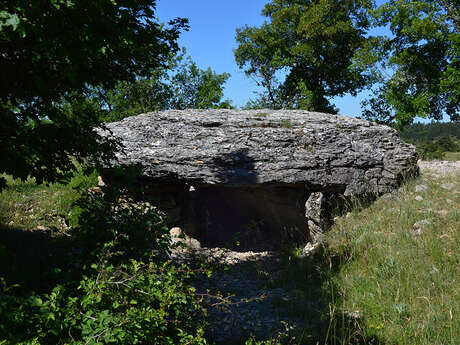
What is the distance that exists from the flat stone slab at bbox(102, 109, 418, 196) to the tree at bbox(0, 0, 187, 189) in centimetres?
367

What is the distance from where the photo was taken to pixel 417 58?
1755 cm

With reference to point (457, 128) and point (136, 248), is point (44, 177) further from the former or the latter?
point (457, 128)

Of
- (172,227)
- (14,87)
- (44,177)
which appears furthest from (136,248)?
(172,227)

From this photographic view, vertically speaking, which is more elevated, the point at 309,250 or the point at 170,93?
the point at 170,93

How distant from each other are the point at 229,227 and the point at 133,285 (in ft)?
26.0

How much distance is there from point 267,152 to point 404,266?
392 cm

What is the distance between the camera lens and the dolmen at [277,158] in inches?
320

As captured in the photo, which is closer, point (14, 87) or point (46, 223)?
point (14, 87)

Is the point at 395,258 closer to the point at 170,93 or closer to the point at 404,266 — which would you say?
the point at 404,266

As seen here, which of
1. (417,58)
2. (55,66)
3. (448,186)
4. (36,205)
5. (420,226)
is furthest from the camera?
(417,58)

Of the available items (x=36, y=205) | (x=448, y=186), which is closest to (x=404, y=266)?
(x=448, y=186)

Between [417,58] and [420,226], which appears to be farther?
[417,58]

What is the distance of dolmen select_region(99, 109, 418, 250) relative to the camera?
814 cm

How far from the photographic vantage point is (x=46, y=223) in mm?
8164
